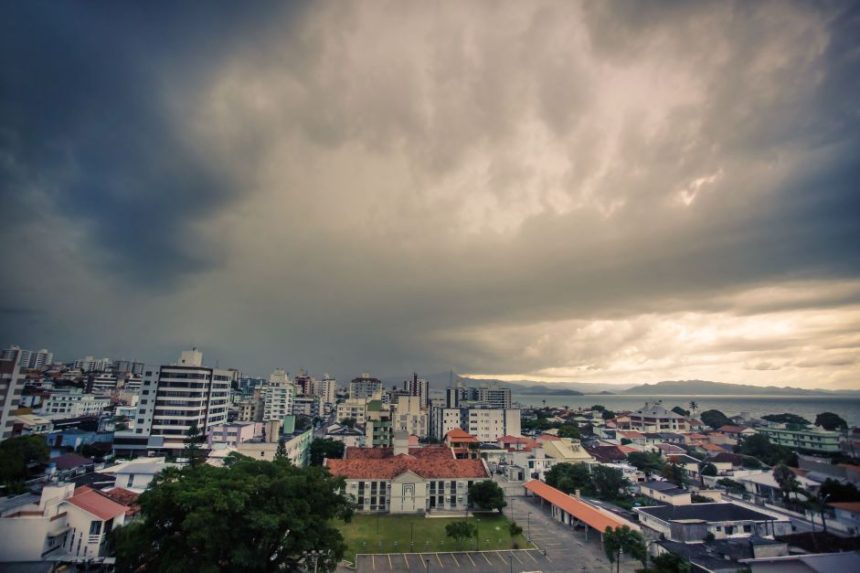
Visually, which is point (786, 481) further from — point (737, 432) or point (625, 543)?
point (737, 432)

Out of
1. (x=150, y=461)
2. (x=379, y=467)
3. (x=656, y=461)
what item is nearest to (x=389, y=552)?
(x=379, y=467)

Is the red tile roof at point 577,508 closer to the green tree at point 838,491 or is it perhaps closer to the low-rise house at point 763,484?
the green tree at point 838,491

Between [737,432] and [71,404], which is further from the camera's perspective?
[737,432]

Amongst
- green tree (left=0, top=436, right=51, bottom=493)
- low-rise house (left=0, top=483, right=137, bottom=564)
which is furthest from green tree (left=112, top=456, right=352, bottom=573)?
green tree (left=0, top=436, right=51, bottom=493)

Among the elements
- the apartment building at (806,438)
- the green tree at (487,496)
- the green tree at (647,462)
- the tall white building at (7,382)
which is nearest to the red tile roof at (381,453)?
the green tree at (487,496)

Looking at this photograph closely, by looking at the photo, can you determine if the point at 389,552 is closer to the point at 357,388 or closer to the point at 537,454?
the point at 537,454

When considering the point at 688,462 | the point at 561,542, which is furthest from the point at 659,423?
the point at 561,542

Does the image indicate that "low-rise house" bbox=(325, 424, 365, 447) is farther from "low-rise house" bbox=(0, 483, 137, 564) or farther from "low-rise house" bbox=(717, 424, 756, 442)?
"low-rise house" bbox=(717, 424, 756, 442)
